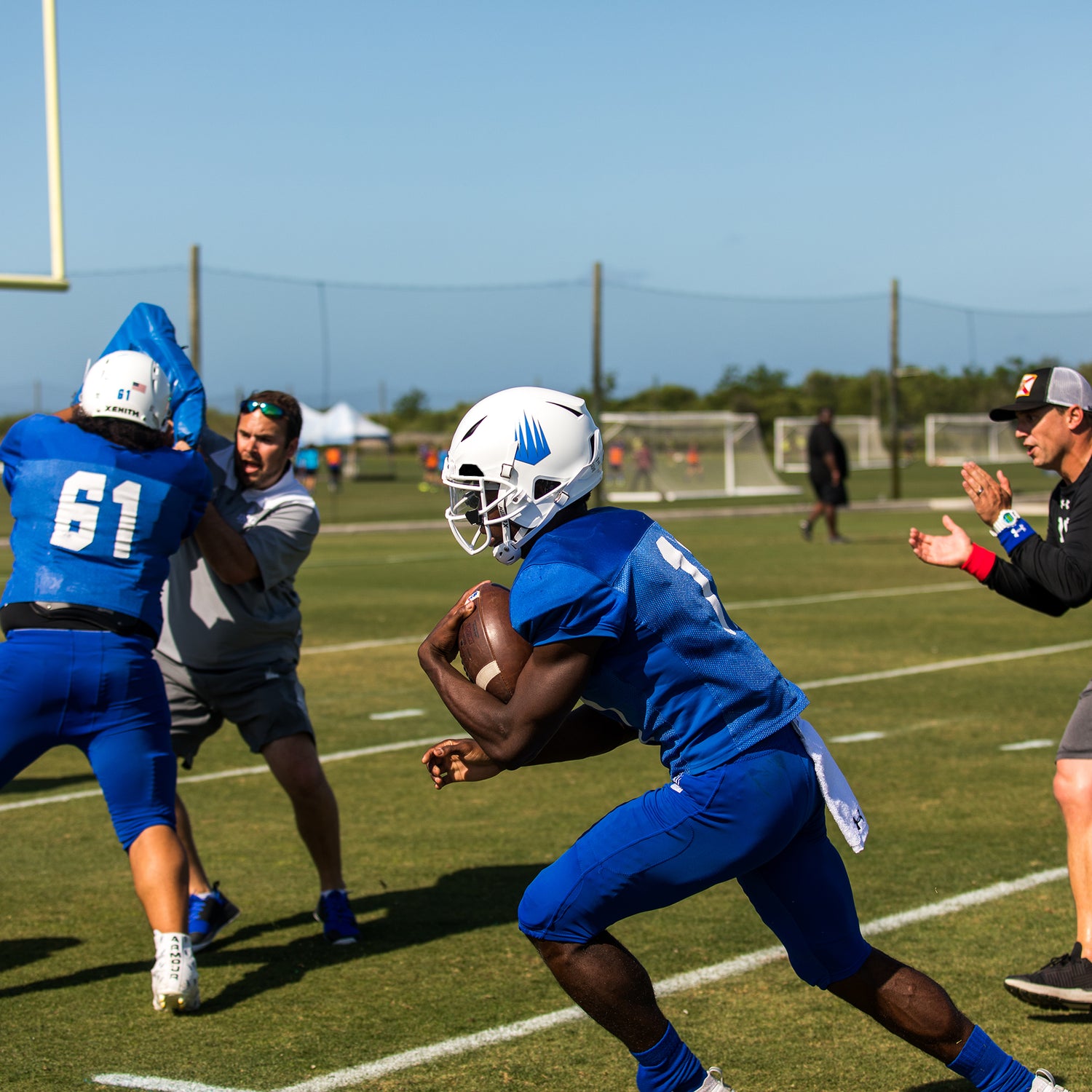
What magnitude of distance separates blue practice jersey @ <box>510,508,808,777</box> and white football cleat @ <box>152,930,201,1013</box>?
1.81 meters

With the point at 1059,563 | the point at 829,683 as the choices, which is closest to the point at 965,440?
the point at 829,683

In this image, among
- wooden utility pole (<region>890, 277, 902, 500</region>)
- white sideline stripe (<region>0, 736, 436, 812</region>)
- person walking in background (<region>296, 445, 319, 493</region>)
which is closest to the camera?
white sideline stripe (<region>0, 736, 436, 812</region>)

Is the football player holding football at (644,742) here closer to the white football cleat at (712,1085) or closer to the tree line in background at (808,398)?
the white football cleat at (712,1085)

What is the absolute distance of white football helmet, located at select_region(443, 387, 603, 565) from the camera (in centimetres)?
340

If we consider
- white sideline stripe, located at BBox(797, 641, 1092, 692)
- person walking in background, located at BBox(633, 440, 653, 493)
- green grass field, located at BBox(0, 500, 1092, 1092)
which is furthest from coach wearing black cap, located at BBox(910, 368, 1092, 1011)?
person walking in background, located at BBox(633, 440, 653, 493)

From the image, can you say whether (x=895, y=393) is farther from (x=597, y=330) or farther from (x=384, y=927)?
(x=384, y=927)

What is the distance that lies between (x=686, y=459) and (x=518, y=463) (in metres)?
40.4

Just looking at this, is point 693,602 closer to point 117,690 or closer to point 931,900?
point 117,690

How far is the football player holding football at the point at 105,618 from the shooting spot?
4.50 meters

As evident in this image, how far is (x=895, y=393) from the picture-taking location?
3659 cm

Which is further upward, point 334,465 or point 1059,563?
point 1059,563

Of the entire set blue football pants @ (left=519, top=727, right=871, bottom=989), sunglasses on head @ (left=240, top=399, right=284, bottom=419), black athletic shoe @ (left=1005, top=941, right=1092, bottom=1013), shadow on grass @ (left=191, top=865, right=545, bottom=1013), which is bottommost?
shadow on grass @ (left=191, top=865, right=545, bottom=1013)

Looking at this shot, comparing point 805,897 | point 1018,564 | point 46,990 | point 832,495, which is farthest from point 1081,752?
point 832,495

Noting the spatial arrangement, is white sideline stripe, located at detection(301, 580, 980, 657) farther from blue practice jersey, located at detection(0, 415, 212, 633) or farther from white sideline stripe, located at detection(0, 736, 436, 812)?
blue practice jersey, located at detection(0, 415, 212, 633)
